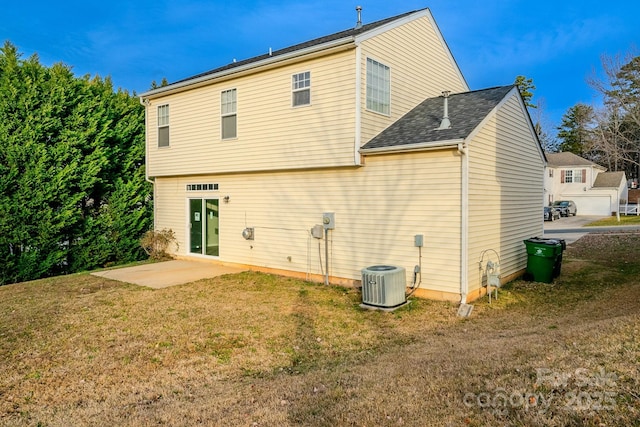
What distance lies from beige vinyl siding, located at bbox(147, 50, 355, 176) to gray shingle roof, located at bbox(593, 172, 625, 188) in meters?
38.4

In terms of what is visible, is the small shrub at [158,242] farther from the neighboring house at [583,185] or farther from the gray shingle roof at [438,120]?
the neighboring house at [583,185]

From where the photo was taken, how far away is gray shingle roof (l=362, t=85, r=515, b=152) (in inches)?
313

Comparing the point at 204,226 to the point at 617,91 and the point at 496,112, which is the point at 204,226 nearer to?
the point at 496,112

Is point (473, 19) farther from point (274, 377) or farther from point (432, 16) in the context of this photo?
point (274, 377)

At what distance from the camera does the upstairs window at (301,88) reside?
372 inches

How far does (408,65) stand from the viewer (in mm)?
10344

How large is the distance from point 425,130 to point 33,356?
7.60 meters

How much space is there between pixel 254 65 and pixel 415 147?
15.6ft

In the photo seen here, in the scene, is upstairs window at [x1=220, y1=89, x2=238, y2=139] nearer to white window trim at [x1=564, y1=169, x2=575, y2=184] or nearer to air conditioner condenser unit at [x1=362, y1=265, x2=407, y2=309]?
air conditioner condenser unit at [x1=362, y1=265, x2=407, y2=309]

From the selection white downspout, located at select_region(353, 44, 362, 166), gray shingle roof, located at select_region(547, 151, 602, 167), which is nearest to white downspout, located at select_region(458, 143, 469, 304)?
white downspout, located at select_region(353, 44, 362, 166)

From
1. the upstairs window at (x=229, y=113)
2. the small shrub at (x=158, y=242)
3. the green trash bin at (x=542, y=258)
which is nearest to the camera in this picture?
the green trash bin at (x=542, y=258)

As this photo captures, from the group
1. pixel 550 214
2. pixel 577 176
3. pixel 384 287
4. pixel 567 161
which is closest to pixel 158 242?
pixel 384 287

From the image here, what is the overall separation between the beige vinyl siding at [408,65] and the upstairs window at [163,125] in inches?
282

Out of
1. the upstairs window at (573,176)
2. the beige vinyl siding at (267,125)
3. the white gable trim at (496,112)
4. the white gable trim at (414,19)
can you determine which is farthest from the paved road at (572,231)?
the upstairs window at (573,176)
